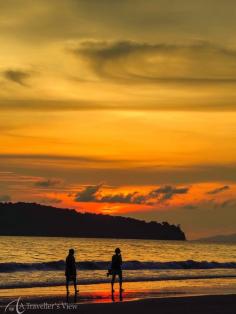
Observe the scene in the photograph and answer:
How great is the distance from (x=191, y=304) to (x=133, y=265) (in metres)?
41.5

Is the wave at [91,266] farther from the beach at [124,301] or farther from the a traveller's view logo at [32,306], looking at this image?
the a traveller's view logo at [32,306]

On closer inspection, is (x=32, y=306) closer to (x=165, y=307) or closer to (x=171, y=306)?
(x=165, y=307)

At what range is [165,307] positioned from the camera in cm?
2783

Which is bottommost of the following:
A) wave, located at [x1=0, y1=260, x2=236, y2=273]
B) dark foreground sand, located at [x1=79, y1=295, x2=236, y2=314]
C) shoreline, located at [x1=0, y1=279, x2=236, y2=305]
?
dark foreground sand, located at [x1=79, y1=295, x2=236, y2=314]

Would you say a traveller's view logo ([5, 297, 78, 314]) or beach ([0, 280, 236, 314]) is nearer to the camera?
a traveller's view logo ([5, 297, 78, 314])

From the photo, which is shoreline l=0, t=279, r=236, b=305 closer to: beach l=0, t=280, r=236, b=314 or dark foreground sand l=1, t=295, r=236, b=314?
beach l=0, t=280, r=236, b=314

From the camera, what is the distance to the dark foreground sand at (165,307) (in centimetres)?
2626

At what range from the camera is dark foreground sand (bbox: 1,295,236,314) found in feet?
86.2

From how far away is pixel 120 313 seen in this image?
2567 centimetres

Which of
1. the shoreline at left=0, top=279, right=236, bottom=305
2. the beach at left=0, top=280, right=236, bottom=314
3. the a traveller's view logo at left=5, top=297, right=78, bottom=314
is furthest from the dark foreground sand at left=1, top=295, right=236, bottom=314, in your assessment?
the shoreline at left=0, top=279, right=236, bottom=305

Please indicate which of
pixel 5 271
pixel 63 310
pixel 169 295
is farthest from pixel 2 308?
pixel 5 271

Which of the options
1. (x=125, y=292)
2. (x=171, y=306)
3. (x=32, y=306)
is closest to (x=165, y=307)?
(x=171, y=306)

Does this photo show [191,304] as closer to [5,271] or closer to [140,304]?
[140,304]

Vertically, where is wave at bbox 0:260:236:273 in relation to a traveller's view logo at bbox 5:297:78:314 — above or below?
above
